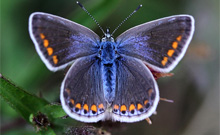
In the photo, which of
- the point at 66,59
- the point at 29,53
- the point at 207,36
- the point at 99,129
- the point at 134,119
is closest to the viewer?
the point at 134,119

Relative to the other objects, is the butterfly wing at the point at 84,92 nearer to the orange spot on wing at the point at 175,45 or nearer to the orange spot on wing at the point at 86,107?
the orange spot on wing at the point at 86,107

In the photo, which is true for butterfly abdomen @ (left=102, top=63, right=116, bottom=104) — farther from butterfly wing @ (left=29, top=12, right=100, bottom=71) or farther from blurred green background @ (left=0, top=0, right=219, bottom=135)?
blurred green background @ (left=0, top=0, right=219, bottom=135)

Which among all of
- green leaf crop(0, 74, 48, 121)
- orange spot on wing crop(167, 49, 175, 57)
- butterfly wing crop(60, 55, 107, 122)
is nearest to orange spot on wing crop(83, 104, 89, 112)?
butterfly wing crop(60, 55, 107, 122)

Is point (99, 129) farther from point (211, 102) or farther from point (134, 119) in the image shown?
point (211, 102)

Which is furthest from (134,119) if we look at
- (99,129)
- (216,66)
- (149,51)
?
(216,66)

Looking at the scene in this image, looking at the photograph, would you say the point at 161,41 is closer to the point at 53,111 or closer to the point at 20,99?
the point at 53,111

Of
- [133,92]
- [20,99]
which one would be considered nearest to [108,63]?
[133,92]
